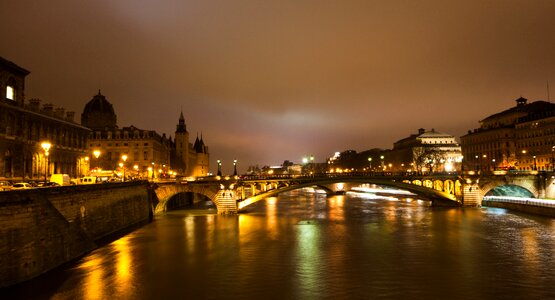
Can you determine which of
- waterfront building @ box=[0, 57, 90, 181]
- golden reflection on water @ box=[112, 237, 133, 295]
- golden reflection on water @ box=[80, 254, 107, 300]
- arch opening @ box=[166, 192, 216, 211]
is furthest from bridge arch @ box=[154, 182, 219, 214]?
golden reflection on water @ box=[80, 254, 107, 300]

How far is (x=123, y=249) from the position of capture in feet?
127

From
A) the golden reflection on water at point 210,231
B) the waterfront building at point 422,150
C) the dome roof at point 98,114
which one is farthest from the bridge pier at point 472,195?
the dome roof at point 98,114

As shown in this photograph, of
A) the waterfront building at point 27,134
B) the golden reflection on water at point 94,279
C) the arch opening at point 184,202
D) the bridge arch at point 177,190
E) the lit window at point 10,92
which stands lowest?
the golden reflection on water at point 94,279

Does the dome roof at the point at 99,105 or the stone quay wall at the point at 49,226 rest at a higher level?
the dome roof at the point at 99,105

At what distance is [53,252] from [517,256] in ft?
110

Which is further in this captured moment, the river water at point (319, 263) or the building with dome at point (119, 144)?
the building with dome at point (119, 144)

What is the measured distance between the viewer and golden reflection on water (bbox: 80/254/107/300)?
25.9m

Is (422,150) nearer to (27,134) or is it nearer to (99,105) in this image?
(99,105)

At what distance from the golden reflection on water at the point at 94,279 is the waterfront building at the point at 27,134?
15.0m

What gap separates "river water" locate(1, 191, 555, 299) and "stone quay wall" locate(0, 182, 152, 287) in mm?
1045

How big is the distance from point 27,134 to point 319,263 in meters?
41.0

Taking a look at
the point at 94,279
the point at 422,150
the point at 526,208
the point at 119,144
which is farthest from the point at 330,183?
the point at 422,150

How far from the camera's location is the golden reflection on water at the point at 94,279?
84.9 feet

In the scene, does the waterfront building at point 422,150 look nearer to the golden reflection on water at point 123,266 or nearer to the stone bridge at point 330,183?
the stone bridge at point 330,183
